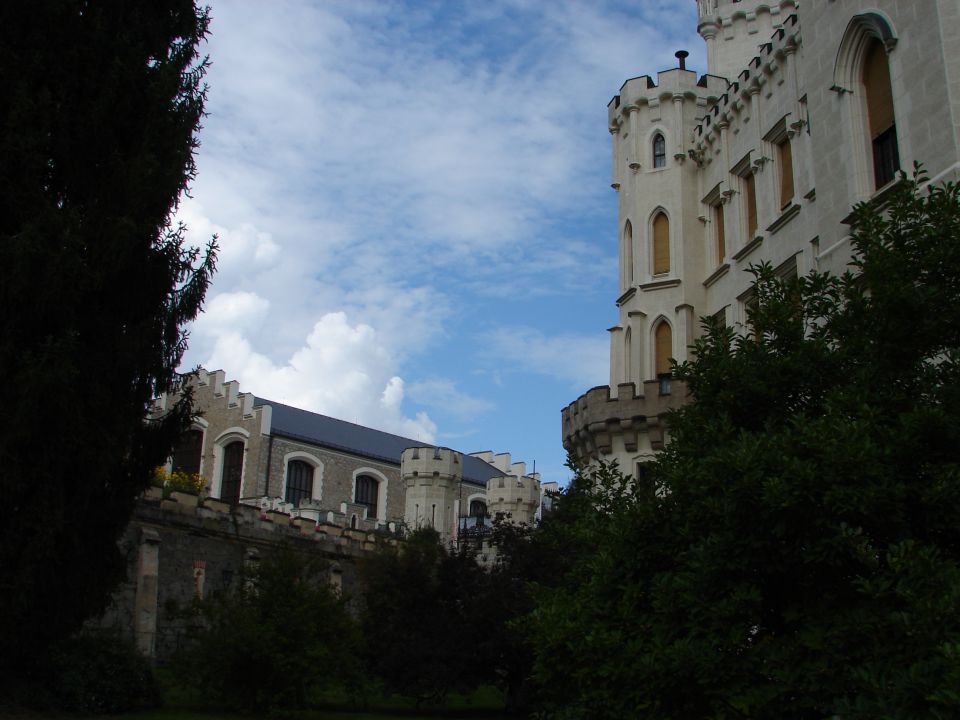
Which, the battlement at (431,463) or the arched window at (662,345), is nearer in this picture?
the arched window at (662,345)

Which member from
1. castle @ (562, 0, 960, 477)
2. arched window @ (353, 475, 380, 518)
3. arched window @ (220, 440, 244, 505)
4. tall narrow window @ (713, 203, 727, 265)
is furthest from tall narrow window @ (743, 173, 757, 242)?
arched window @ (353, 475, 380, 518)

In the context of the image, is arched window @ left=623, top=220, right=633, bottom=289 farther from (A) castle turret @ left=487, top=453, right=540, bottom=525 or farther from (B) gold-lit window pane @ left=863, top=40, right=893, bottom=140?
(A) castle turret @ left=487, top=453, right=540, bottom=525

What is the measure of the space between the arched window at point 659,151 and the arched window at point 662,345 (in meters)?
4.58

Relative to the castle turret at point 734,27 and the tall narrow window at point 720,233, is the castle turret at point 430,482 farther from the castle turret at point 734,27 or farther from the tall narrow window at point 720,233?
the tall narrow window at point 720,233

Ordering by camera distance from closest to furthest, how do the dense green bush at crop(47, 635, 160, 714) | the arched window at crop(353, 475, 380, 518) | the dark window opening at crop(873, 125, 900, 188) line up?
the dark window opening at crop(873, 125, 900, 188) < the dense green bush at crop(47, 635, 160, 714) < the arched window at crop(353, 475, 380, 518)

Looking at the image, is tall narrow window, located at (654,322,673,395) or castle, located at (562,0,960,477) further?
tall narrow window, located at (654,322,673,395)

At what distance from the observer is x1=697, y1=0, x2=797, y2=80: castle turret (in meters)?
27.9

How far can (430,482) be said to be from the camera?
4947cm

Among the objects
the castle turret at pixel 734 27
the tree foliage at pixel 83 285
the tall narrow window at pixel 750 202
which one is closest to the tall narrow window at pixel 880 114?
the tall narrow window at pixel 750 202

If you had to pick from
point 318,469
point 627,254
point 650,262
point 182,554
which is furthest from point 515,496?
point 650,262

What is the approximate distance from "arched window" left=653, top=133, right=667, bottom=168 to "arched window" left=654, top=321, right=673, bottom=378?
458 centimetres

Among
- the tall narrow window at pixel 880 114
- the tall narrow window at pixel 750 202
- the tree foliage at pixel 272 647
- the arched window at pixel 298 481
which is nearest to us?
the tall narrow window at pixel 880 114

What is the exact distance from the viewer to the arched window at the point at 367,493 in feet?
199

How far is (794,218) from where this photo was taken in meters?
20.8
